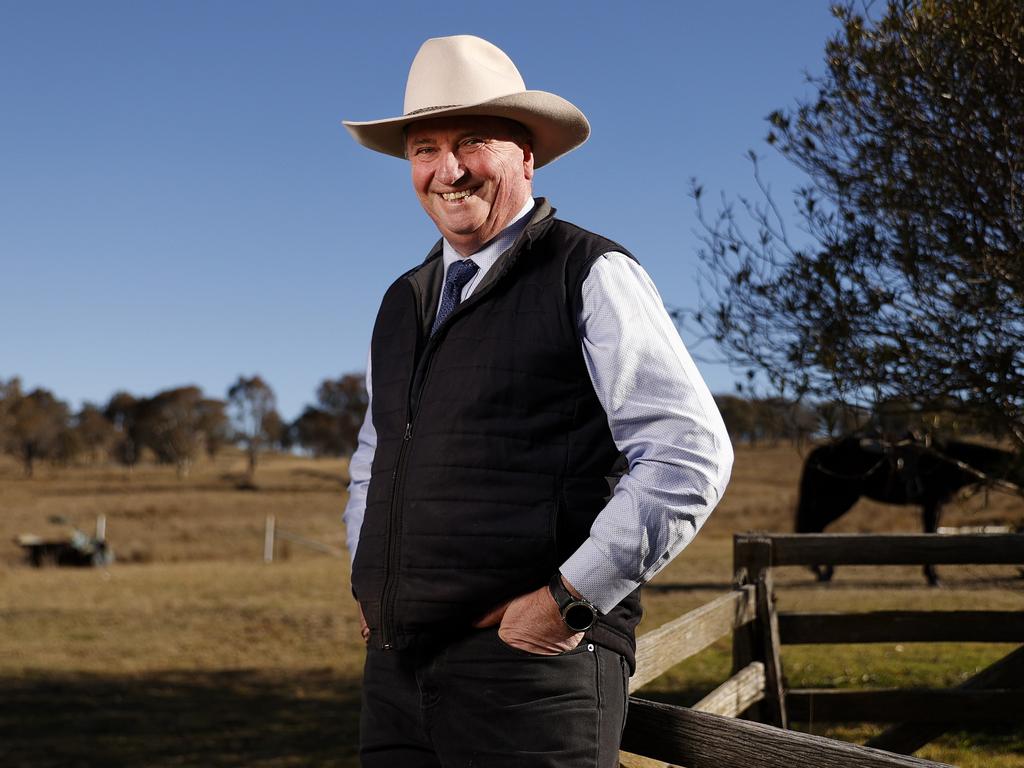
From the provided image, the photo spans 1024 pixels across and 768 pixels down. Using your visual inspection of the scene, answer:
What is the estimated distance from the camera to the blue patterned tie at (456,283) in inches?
95.0

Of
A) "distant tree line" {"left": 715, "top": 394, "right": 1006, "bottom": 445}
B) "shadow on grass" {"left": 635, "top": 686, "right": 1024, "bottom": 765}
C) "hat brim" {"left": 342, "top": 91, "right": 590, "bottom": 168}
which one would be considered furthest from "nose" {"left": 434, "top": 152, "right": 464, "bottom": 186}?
"shadow on grass" {"left": 635, "top": 686, "right": 1024, "bottom": 765}

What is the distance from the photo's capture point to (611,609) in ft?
6.61

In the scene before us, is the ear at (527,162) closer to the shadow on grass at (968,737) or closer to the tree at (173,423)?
the shadow on grass at (968,737)

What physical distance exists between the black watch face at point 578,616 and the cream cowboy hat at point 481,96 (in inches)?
46.0

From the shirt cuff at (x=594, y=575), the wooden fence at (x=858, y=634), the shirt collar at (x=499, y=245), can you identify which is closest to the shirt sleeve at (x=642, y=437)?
the shirt cuff at (x=594, y=575)

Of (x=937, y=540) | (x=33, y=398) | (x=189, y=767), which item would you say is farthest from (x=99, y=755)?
(x=33, y=398)

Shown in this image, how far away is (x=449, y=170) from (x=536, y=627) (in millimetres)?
1082

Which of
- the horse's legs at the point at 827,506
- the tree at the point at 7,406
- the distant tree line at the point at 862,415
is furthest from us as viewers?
the tree at the point at 7,406

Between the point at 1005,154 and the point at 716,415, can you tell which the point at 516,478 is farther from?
the point at 1005,154

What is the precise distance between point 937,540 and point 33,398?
93932 millimetres

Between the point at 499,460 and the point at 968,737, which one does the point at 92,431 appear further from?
the point at 499,460

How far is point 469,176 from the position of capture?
7.78ft

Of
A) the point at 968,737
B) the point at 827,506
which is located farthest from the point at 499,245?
the point at 827,506

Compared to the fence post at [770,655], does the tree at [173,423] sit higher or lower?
higher
